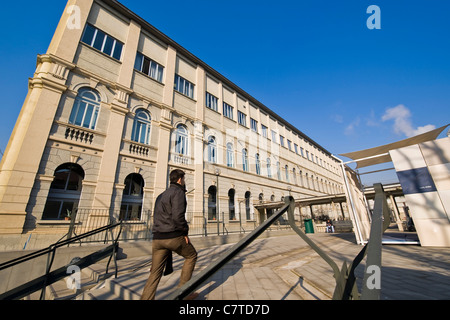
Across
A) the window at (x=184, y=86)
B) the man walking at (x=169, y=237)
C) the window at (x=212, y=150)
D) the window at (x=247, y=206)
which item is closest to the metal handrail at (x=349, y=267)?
the man walking at (x=169, y=237)

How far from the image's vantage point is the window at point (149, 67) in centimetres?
1288

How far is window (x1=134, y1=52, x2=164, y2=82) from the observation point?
42.3 feet

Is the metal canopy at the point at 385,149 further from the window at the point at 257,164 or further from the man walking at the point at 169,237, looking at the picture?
the window at the point at 257,164

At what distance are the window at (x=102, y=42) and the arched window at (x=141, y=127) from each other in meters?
3.86

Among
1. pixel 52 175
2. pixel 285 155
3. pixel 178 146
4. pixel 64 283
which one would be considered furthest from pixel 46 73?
pixel 285 155

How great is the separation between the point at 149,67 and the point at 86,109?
18.6ft

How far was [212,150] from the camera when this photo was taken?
15711 millimetres

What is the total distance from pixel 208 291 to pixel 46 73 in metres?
11.4

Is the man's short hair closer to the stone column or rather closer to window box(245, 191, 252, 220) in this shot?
the stone column

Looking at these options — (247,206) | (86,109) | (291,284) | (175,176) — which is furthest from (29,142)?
(247,206)

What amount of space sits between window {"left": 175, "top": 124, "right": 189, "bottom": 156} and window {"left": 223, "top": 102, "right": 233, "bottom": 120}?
227 inches

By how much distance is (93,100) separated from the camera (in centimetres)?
1007

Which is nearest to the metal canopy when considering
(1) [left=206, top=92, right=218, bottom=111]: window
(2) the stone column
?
(1) [left=206, top=92, right=218, bottom=111]: window
